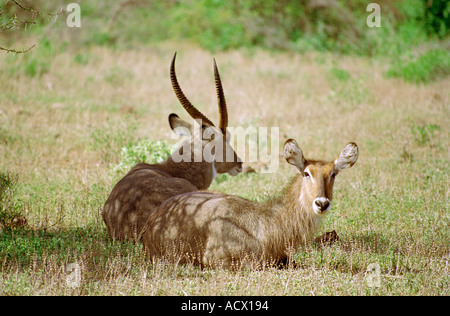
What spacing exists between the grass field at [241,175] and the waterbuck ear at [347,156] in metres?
0.87

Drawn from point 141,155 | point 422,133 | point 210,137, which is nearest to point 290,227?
point 210,137

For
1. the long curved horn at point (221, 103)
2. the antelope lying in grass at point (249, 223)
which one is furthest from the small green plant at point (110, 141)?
the antelope lying in grass at point (249, 223)

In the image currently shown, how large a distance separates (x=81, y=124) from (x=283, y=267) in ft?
24.1

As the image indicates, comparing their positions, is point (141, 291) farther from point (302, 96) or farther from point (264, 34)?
point (264, 34)

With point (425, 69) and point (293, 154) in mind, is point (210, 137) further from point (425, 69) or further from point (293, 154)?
point (425, 69)

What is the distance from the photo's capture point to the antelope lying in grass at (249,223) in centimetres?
495

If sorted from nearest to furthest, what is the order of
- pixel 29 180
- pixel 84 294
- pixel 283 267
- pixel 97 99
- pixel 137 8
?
pixel 84 294, pixel 283 267, pixel 29 180, pixel 97 99, pixel 137 8

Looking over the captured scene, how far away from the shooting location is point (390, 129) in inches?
416

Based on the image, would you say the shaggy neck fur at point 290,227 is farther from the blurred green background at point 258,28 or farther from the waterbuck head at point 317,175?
the blurred green background at point 258,28

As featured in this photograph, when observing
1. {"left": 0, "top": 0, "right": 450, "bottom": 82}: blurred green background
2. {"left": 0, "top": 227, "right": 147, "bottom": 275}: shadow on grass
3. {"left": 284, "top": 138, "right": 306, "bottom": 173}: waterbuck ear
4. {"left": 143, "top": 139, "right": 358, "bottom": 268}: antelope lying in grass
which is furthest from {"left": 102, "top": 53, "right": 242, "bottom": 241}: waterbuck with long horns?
{"left": 0, "top": 0, "right": 450, "bottom": 82}: blurred green background

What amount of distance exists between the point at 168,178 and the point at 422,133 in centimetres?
531

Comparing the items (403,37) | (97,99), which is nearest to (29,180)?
(97,99)

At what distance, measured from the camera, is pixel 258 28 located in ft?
63.6

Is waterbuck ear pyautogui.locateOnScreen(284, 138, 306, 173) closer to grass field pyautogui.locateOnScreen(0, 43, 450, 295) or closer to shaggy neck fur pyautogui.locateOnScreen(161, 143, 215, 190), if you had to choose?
grass field pyautogui.locateOnScreen(0, 43, 450, 295)
